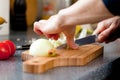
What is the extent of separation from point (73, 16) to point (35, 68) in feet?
0.53

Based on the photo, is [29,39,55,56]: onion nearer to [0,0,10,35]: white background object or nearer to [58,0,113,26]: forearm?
[58,0,113,26]: forearm

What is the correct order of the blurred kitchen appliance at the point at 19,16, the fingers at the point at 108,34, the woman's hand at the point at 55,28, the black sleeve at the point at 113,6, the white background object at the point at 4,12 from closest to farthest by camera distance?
the black sleeve at the point at 113,6
the woman's hand at the point at 55,28
the fingers at the point at 108,34
the white background object at the point at 4,12
the blurred kitchen appliance at the point at 19,16

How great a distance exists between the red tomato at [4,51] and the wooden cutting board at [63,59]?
1.7 inches

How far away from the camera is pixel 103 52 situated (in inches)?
44.6

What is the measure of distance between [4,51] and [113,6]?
0.37m

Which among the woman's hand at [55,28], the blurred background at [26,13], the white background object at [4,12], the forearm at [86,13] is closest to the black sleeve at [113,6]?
the forearm at [86,13]

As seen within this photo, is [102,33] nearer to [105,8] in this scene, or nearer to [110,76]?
[110,76]

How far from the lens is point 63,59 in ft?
3.17

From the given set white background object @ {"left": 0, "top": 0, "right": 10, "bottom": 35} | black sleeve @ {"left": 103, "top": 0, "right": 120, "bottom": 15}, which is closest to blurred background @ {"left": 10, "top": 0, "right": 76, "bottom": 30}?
white background object @ {"left": 0, "top": 0, "right": 10, "bottom": 35}

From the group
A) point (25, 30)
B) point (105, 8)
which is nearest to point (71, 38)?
point (105, 8)

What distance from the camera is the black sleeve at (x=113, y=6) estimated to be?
2.70 ft

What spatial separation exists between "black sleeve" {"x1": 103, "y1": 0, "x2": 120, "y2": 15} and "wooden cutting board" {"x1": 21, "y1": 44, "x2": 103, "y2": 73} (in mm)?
190

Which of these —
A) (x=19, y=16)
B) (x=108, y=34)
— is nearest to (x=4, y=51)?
(x=108, y=34)

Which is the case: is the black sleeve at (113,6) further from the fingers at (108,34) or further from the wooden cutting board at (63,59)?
the fingers at (108,34)
